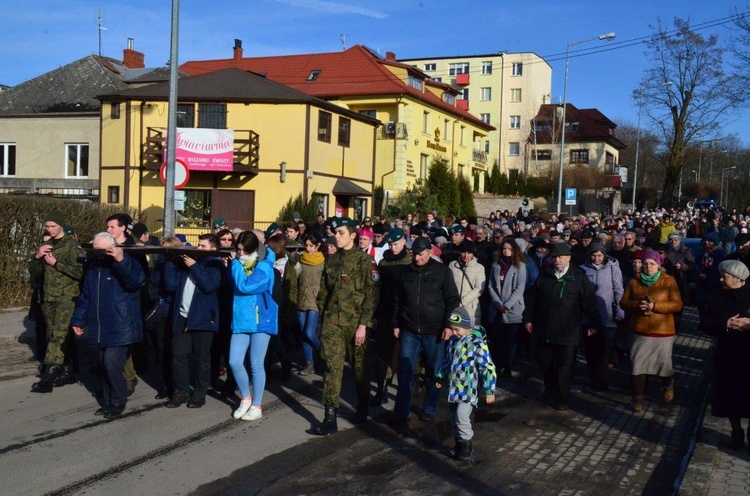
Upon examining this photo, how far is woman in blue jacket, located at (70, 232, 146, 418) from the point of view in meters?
7.59

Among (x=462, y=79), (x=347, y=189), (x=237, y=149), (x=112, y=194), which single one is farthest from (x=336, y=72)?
(x=462, y=79)

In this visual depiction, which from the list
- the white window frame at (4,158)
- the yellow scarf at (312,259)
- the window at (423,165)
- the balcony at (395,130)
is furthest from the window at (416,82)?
the yellow scarf at (312,259)

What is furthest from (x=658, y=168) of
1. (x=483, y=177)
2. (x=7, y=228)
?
(x=7, y=228)

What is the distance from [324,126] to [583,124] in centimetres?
5107

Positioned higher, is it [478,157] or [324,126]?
[478,157]

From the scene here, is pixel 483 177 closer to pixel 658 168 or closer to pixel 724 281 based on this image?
pixel 658 168

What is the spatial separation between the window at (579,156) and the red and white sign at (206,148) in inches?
2085

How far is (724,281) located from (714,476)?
75.4 inches

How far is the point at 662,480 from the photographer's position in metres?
6.32

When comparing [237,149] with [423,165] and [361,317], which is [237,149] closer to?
[423,165]

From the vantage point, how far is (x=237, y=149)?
105 ft

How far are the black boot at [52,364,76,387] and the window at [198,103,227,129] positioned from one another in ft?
79.9

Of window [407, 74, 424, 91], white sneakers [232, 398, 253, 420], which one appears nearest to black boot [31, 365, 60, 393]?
white sneakers [232, 398, 253, 420]

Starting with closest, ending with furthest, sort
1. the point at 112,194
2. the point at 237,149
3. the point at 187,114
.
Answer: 1. the point at 237,149
2. the point at 187,114
3. the point at 112,194
